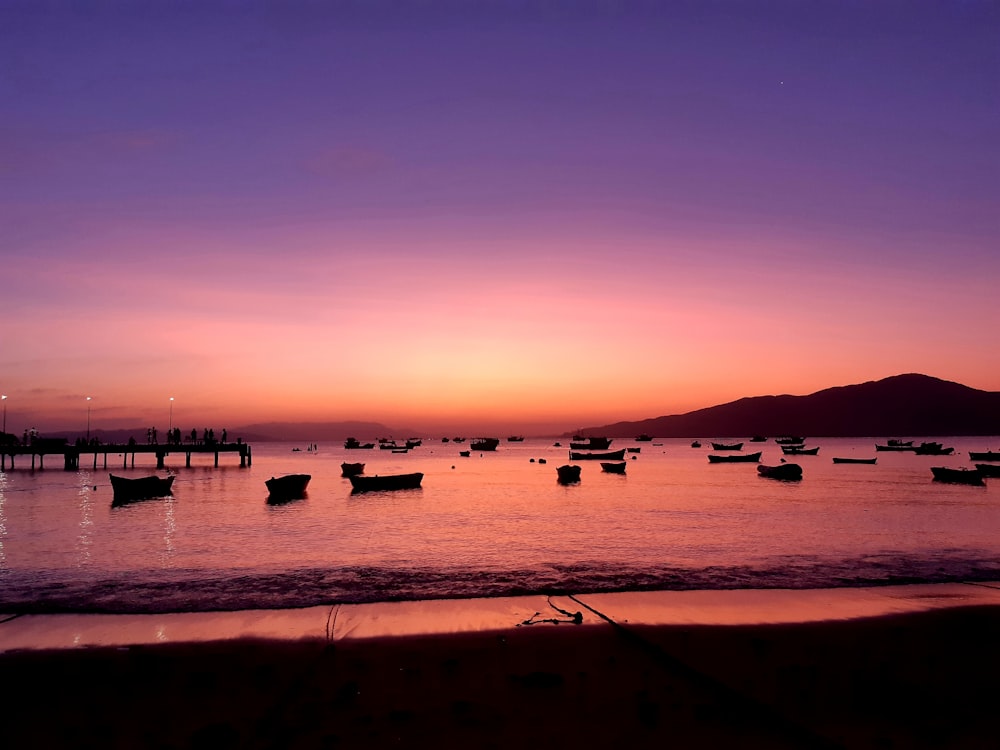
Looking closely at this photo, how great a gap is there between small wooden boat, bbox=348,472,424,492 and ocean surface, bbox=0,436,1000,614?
5.11ft

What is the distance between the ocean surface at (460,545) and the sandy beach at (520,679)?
4160 millimetres

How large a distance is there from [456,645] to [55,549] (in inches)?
892

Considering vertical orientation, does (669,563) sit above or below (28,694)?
below

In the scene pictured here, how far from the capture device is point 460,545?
2634cm

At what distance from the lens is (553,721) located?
25.6 ft

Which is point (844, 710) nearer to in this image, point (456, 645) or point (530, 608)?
point (456, 645)

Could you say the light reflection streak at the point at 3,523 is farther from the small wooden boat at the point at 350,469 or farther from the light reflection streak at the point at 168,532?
the small wooden boat at the point at 350,469

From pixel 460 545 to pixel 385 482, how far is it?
1113 inches

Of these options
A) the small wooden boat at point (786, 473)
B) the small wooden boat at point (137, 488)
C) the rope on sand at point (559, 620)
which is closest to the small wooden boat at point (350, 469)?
the small wooden boat at point (137, 488)

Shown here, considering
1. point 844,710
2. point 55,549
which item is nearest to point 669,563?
point 844,710

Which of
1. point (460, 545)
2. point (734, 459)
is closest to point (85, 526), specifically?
point (460, 545)

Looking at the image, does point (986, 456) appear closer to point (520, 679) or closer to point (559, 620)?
point (559, 620)

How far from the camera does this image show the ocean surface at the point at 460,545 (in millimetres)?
18172

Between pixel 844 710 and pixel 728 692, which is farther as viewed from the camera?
pixel 728 692
